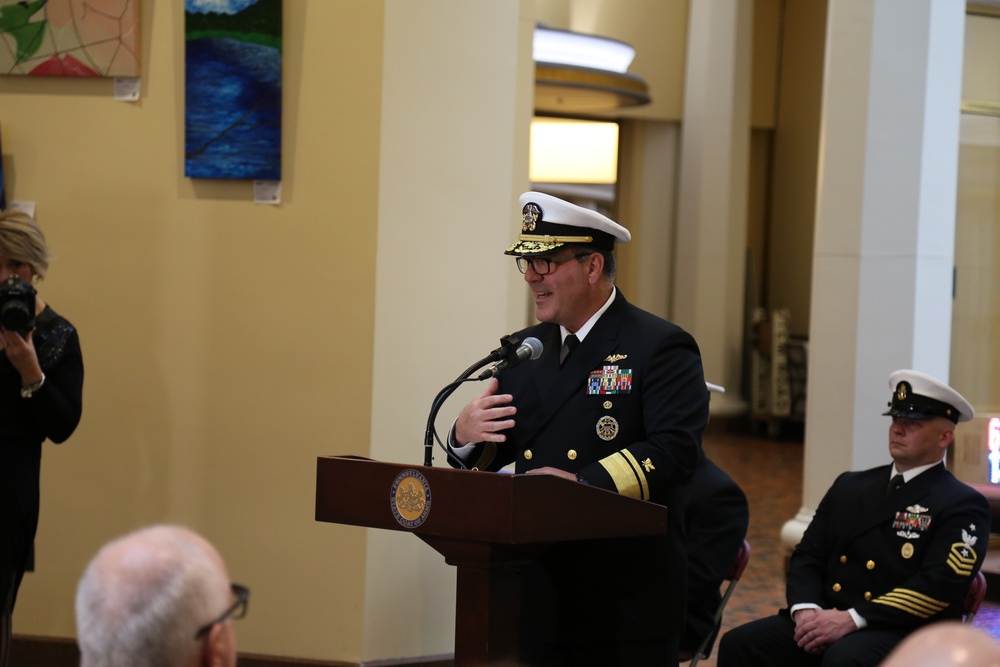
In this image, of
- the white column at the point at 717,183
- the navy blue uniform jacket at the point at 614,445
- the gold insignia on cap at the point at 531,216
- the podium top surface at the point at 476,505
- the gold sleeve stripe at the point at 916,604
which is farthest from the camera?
the white column at the point at 717,183

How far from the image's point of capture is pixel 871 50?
18.3ft

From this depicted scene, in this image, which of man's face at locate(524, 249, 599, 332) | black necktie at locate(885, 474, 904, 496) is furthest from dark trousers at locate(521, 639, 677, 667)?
black necktie at locate(885, 474, 904, 496)

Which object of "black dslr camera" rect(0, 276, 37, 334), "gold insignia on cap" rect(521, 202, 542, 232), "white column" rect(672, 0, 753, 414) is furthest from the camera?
"white column" rect(672, 0, 753, 414)

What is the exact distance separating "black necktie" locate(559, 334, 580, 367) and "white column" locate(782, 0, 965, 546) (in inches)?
126

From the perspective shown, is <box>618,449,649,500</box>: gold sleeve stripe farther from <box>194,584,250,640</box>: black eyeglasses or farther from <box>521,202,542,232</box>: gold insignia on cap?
<box>194,584,250,640</box>: black eyeglasses

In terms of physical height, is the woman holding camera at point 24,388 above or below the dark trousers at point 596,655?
above

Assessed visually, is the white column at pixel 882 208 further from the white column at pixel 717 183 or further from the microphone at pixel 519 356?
the white column at pixel 717 183

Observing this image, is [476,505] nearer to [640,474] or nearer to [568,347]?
[640,474]

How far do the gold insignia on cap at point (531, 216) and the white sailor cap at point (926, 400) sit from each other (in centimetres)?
166

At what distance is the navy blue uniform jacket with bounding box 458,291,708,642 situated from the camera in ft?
8.77

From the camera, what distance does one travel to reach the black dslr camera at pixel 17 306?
10.7 feet

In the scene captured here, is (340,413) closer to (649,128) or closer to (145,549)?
(145,549)

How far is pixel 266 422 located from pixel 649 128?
386 inches

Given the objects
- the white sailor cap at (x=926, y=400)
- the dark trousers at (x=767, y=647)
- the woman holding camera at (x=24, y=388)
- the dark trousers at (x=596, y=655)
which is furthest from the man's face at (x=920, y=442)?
the woman holding camera at (x=24, y=388)
